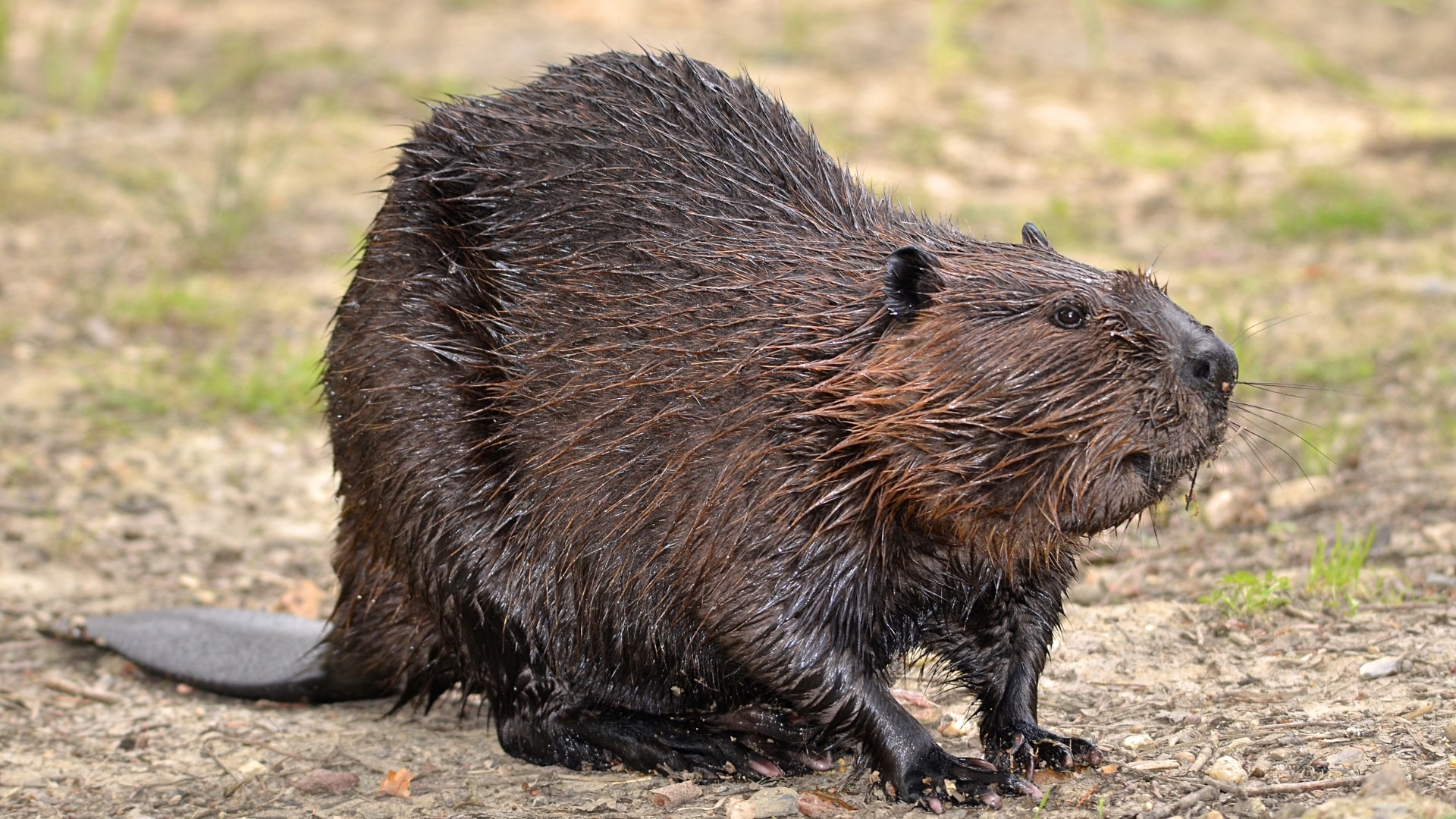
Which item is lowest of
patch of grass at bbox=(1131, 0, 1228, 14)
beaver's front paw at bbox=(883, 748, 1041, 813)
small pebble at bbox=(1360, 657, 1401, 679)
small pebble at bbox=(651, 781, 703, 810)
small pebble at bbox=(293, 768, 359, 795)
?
small pebble at bbox=(293, 768, 359, 795)

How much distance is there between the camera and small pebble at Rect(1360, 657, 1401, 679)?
130 inches

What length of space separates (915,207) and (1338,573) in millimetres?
3804

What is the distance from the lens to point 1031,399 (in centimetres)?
277

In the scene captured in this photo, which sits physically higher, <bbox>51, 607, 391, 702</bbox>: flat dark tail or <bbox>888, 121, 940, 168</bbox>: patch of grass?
<bbox>888, 121, 940, 168</bbox>: patch of grass

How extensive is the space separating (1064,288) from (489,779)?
59.8 inches

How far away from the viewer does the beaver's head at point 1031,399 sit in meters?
2.72

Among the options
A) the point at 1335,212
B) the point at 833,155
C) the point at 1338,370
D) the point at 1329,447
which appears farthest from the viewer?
the point at 833,155

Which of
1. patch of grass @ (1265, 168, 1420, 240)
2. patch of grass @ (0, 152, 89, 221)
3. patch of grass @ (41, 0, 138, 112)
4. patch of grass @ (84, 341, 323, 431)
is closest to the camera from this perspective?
patch of grass @ (84, 341, 323, 431)

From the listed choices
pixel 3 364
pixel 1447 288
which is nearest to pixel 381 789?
pixel 3 364

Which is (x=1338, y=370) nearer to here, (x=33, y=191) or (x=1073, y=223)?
(x=1073, y=223)

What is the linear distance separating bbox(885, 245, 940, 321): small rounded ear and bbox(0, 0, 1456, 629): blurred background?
682mm

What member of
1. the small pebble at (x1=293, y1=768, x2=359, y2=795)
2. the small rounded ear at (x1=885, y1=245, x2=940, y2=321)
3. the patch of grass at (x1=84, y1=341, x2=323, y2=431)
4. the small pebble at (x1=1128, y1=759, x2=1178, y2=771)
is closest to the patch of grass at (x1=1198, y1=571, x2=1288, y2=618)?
the small pebble at (x1=1128, y1=759, x2=1178, y2=771)

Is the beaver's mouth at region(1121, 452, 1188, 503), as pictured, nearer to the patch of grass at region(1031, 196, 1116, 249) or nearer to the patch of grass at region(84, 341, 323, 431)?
the patch of grass at region(84, 341, 323, 431)

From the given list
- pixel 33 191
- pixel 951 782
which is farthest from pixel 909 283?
pixel 33 191
